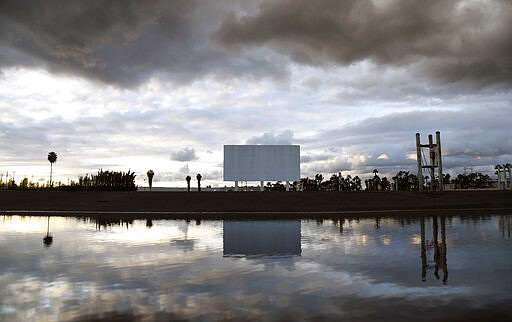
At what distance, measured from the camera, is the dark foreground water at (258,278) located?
655 cm

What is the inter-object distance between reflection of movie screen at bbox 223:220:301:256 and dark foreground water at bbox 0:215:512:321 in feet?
0.23

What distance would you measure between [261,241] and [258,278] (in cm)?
627

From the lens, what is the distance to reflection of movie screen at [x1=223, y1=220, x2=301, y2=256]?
12766 mm

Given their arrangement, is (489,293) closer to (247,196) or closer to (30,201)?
(247,196)

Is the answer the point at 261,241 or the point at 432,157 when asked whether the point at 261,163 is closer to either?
the point at 432,157

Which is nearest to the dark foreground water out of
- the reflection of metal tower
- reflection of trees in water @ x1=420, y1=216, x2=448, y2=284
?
reflection of trees in water @ x1=420, y1=216, x2=448, y2=284

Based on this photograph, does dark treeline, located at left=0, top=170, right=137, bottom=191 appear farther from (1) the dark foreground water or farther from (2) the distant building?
(1) the dark foreground water

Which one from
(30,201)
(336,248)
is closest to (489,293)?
(336,248)

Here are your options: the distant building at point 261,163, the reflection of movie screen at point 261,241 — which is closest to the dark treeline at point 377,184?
the distant building at point 261,163

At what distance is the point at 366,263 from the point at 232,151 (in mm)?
51539

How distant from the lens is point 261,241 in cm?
1523

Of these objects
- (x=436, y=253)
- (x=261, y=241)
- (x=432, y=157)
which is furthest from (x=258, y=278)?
(x=432, y=157)

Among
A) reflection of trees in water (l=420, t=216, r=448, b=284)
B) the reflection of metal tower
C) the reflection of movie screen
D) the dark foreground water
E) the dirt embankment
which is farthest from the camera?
the reflection of metal tower

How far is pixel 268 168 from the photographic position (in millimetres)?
62125
